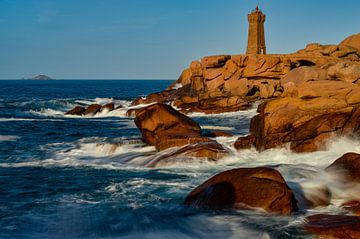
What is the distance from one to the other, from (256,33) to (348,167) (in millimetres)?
55635

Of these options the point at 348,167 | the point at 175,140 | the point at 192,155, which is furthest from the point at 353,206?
the point at 175,140

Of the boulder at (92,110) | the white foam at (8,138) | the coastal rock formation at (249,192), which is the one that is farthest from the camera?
the boulder at (92,110)

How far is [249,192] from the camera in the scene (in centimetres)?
1094

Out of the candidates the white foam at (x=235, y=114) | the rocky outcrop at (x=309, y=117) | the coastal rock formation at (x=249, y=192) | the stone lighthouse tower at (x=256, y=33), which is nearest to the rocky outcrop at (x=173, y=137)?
the rocky outcrop at (x=309, y=117)

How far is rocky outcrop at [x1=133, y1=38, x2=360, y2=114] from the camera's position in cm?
4006

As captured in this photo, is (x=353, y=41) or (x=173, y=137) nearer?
(x=173, y=137)

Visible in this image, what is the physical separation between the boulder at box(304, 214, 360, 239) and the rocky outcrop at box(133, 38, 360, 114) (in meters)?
29.3

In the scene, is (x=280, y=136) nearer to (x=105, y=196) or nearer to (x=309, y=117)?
(x=309, y=117)

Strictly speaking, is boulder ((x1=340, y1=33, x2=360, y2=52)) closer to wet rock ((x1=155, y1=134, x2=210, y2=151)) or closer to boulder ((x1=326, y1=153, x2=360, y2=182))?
wet rock ((x1=155, y1=134, x2=210, y2=151))

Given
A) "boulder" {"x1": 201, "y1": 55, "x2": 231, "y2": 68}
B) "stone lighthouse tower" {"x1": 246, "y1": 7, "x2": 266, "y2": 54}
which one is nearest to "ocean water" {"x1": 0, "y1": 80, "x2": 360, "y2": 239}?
"boulder" {"x1": 201, "y1": 55, "x2": 231, "y2": 68}

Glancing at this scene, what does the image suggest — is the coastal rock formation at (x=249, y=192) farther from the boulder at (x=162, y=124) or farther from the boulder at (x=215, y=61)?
the boulder at (x=215, y=61)

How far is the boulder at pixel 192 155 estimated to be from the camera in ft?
57.2

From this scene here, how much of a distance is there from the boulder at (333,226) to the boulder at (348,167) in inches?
126

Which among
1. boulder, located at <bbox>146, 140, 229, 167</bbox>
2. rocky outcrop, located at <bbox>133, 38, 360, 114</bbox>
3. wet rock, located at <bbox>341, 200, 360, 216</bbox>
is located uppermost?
rocky outcrop, located at <bbox>133, 38, 360, 114</bbox>
